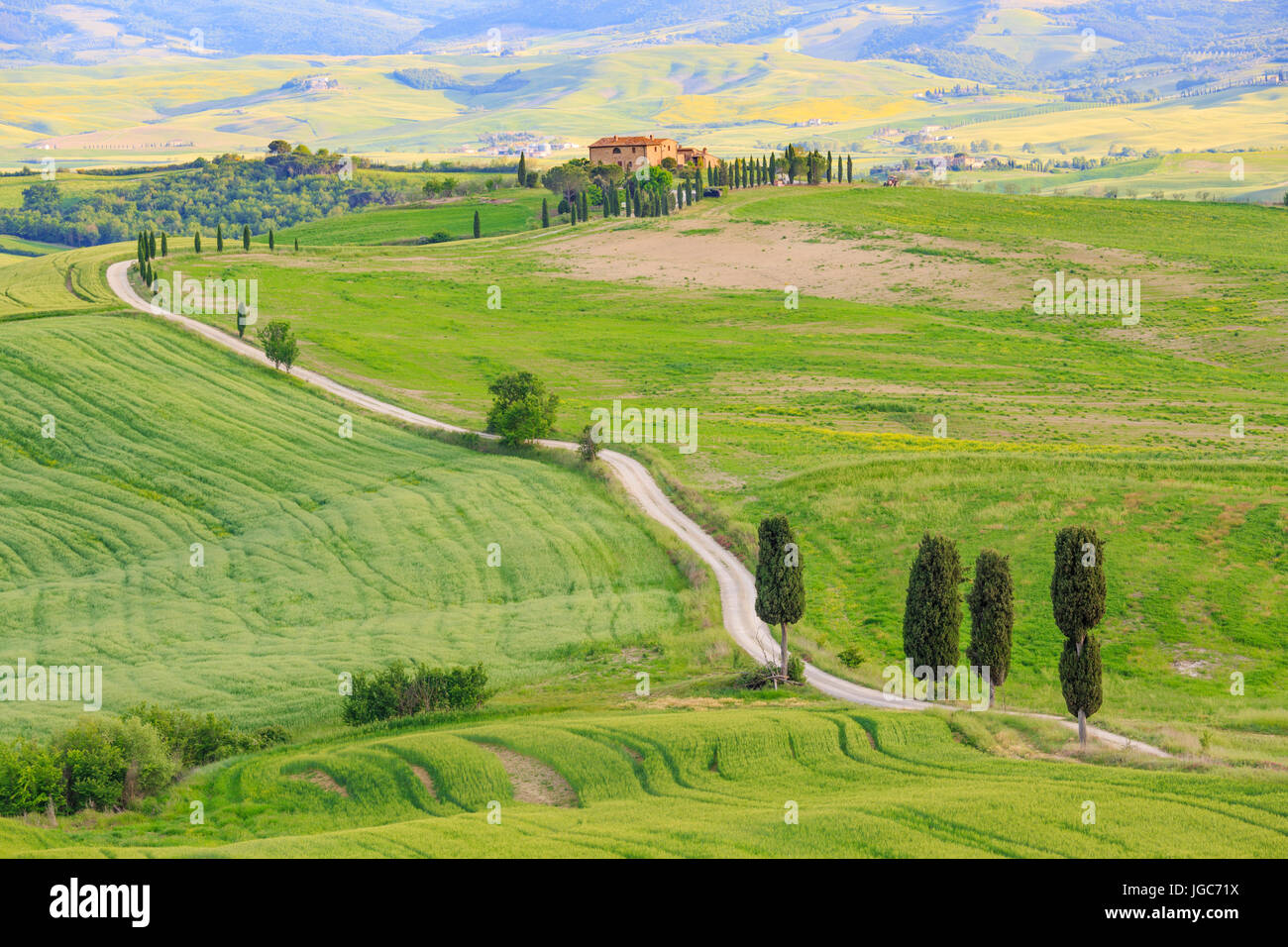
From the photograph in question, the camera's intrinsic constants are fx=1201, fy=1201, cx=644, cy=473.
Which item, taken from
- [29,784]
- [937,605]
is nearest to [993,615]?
[937,605]

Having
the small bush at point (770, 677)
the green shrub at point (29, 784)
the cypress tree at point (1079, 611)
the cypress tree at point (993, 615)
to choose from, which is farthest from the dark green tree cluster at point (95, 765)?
the cypress tree at point (1079, 611)

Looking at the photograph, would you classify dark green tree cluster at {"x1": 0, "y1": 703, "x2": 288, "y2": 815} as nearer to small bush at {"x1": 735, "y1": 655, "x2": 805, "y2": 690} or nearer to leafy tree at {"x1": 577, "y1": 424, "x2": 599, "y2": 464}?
small bush at {"x1": 735, "y1": 655, "x2": 805, "y2": 690}

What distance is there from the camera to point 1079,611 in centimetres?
4041

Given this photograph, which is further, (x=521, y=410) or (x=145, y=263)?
(x=145, y=263)

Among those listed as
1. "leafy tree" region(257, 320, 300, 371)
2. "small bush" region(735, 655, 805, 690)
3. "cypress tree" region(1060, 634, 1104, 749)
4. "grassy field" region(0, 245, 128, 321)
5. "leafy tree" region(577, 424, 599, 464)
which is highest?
"grassy field" region(0, 245, 128, 321)

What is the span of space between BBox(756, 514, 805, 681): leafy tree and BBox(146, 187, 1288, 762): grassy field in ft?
10.4

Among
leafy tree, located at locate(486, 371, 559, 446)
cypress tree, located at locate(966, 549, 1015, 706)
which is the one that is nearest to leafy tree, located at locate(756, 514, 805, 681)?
cypress tree, located at locate(966, 549, 1015, 706)

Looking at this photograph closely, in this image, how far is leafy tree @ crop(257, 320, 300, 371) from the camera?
100750 millimetres

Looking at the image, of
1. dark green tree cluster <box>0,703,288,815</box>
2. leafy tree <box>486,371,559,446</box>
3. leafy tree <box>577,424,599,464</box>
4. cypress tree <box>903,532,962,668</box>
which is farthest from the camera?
leafy tree <box>486,371,559,446</box>

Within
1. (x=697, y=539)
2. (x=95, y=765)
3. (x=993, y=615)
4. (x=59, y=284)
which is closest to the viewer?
(x=95, y=765)

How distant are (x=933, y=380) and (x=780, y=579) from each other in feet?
207

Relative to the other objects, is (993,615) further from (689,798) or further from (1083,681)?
(689,798)

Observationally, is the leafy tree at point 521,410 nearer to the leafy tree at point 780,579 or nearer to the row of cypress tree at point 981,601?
the leafy tree at point 780,579
